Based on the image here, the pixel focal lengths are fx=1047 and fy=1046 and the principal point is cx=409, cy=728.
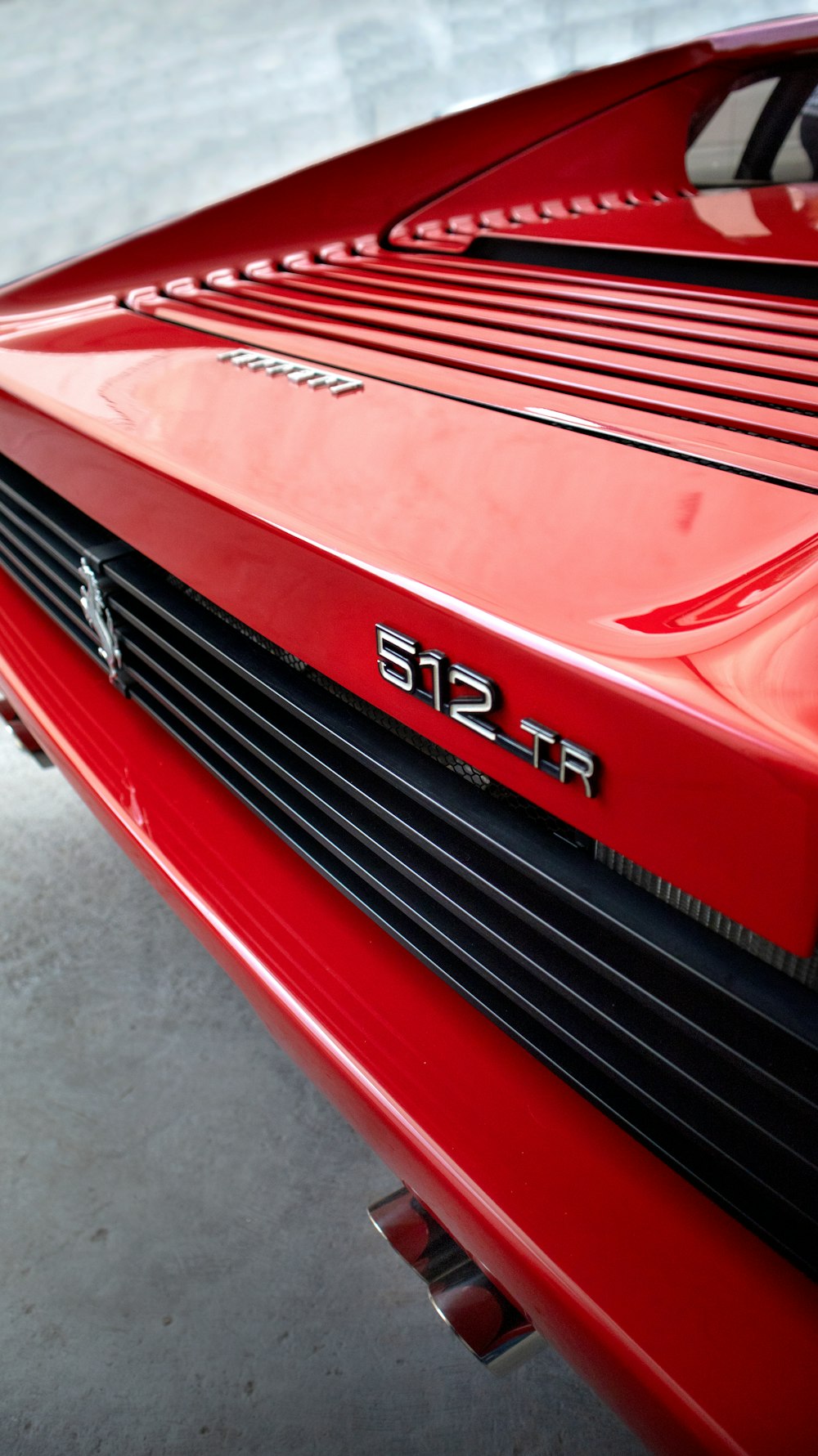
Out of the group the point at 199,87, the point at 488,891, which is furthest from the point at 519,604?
the point at 199,87

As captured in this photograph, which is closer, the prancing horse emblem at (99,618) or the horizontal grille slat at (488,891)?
the horizontal grille slat at (488,891)

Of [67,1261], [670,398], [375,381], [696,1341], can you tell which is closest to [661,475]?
[670,398]

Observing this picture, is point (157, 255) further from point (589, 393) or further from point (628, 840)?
point (628, 840)

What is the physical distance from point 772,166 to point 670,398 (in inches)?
40.3

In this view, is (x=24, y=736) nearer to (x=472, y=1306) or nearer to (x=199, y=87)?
(x=472, y=1306)

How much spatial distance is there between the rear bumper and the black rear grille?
26 mm

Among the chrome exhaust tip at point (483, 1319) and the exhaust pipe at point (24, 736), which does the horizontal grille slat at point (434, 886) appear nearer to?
the chrome exhaust tip at point (483, 1319)

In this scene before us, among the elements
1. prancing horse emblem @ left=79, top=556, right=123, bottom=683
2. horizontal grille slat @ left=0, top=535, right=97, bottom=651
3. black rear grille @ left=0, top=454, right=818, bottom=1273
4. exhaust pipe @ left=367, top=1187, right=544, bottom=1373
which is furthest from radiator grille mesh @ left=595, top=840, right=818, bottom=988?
horizontal grille slat @ left=0, top=535, right=97, bottom=651

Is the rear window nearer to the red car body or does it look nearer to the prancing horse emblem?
the red car body

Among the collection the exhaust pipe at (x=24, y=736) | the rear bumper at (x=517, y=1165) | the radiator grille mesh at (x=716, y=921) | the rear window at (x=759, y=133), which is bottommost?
the exhaust pipe at (x=24, y=736)

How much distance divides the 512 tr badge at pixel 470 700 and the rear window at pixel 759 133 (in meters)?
1.31

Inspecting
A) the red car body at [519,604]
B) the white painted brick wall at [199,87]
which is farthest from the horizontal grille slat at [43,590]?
the white painted brick wall at [199,87]

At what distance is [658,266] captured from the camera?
1234 millimetres

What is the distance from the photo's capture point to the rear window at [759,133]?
5.13 ft
